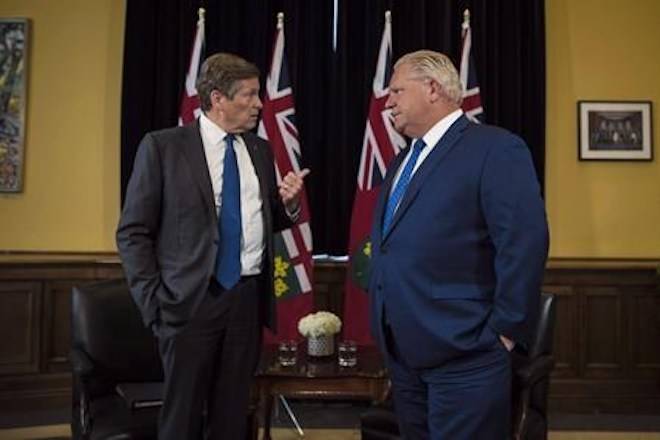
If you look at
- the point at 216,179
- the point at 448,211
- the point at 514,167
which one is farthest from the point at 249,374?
the point at 514,167

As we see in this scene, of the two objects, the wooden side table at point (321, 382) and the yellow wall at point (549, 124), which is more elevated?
the yellow wall at point (549, 124)

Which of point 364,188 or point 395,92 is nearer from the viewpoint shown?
point 395,92

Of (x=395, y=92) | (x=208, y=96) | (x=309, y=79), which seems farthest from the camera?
(x=309, y=79)

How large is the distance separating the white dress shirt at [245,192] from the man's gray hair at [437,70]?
2.09ft

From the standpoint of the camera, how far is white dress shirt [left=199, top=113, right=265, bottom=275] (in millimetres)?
2180

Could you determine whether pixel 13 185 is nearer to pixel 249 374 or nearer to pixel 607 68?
pixel 249 374

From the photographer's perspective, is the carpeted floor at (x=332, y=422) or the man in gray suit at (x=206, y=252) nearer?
the man in gray suit at (x=206, y=252)

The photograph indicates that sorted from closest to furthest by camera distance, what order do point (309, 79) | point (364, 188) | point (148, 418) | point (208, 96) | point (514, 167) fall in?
point (514, 167) → point (208, 96) → point (148, 418) → point (364, 188) → point (309, 79)

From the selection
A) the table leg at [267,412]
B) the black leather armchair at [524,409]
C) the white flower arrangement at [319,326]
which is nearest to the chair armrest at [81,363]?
the table leg at [267,412]

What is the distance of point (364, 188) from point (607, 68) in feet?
6.12

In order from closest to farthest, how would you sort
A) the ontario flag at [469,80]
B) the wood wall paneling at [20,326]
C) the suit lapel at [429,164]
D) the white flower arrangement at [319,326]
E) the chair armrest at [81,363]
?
the suit lapel at [429,164]
the chair armrest at [81,363]
the white flower arrangement at [319,326]
the wood wall paneling at [20,326]
the ontario flag at [469,80]

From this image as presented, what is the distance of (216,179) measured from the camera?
2.18 meters

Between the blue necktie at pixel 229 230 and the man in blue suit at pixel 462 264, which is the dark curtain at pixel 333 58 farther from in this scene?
the man in blue suit at pixel 462 264

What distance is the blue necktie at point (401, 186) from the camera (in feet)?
6.28
